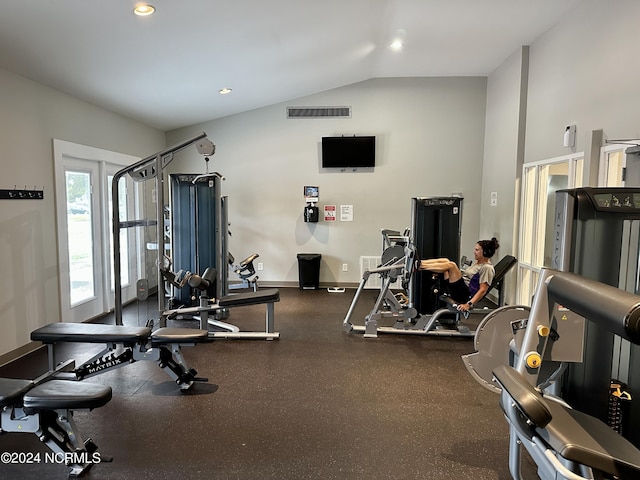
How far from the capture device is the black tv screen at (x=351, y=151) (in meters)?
6.53

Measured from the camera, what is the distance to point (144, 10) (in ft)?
9.62

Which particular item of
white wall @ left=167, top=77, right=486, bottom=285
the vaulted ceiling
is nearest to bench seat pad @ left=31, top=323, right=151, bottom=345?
the vaulted ceiling

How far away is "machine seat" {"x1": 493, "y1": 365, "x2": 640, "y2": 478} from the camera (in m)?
1.40

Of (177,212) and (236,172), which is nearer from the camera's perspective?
(177,212)

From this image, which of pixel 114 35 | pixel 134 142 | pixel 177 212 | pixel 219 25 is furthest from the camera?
pixel 134 142

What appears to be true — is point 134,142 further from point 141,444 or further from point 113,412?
point 141,444

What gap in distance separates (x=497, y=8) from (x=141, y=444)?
4.57 m

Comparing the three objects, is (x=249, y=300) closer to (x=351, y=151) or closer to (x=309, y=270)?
(x=309, y=270)

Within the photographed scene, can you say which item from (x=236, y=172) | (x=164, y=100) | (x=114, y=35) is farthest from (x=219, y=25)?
(x=236, y=172)

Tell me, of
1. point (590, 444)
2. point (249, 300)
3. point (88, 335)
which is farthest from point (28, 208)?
point (590, 444)

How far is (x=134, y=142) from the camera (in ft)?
19.3

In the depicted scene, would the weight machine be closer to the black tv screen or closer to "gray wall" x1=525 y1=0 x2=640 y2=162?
the black tv screen

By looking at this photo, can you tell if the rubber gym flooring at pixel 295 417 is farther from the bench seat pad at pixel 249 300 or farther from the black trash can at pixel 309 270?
the black trash can at pixel 309 270

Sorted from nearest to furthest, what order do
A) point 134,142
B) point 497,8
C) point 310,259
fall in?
1. point 497,8
2. point 134,142
3. point 310,259
